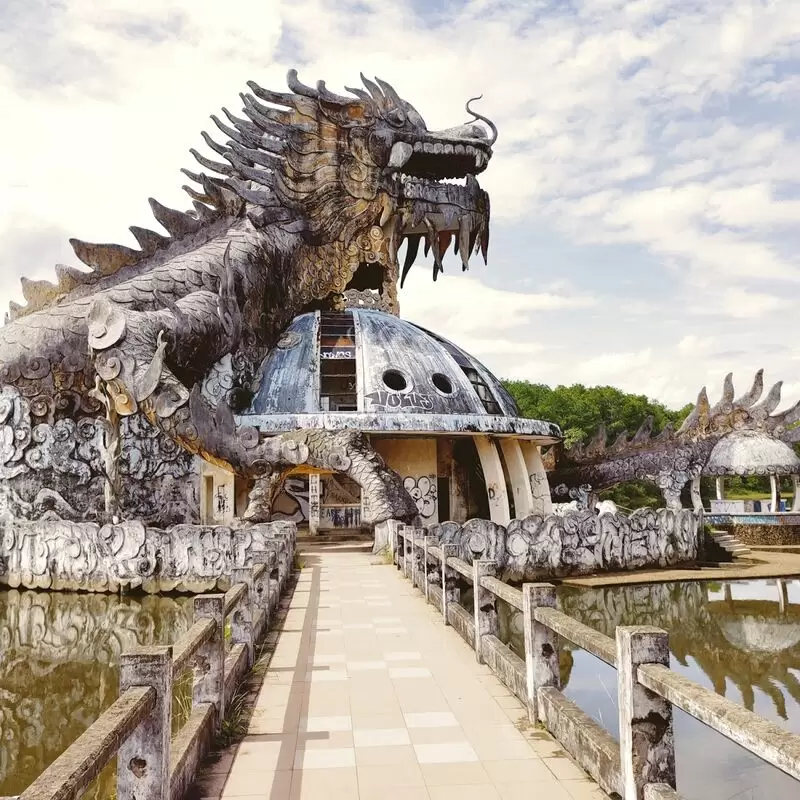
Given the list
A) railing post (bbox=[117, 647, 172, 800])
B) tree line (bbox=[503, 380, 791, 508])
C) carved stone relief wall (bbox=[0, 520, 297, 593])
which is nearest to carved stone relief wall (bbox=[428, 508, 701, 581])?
carved stone relief wall (bbox=[0, 520, 297, 593])

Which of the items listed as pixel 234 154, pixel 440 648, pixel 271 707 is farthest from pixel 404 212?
pixel 271 707

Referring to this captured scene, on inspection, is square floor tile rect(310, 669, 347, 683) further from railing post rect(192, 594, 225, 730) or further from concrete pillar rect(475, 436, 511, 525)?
concrete pillar rect(475, 436, 511, 525)

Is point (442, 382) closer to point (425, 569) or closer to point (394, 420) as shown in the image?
point (394, 420)

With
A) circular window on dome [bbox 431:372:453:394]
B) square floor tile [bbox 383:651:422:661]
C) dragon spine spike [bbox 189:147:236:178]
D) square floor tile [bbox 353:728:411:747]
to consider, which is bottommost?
square floor tile [bbox 353:728:411:747]

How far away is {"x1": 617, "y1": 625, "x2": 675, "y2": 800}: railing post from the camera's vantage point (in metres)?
4.27

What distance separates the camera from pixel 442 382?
24703 mm

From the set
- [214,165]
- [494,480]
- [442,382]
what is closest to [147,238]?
[214,165]

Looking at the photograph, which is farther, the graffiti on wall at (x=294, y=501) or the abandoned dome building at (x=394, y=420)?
the graffiti on wall at (x=294, y=501)

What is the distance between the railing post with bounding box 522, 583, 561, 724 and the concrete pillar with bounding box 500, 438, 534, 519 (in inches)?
779

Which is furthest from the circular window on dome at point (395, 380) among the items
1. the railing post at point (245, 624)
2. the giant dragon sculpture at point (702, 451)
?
the railing post at point (245, 624)

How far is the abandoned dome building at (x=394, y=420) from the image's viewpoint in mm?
22734

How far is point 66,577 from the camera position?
1734 cm

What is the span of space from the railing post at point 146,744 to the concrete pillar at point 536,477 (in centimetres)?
2281

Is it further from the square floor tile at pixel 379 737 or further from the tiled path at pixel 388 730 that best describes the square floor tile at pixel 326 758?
the square floor tile at pixel 379 737
